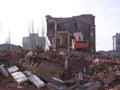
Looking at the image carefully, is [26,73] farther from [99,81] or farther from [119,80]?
[119,80]

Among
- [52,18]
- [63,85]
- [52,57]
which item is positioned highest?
[52,18]

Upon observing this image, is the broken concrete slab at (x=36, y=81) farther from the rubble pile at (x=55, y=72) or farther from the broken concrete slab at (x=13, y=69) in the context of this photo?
the broken concrete slab at (x=13, y=69)

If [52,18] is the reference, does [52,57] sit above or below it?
below

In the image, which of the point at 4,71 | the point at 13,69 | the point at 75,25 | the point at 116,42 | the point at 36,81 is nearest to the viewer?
the point at 36,81

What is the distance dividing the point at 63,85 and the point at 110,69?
3.68 m

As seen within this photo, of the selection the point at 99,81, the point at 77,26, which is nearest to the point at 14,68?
the point at 99,81

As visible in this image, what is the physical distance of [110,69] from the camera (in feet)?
59.9

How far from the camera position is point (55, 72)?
17.4 metres

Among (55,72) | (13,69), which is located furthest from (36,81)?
(13,69)

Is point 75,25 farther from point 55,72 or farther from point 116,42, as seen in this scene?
point 55,72

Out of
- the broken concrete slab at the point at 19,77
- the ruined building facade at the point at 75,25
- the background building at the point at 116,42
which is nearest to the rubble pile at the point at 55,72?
the broken concrete slab at the point at 19,77

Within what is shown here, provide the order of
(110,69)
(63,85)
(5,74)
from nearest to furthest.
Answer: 1. (63,85)
2. (5,74)
3. (110,69)

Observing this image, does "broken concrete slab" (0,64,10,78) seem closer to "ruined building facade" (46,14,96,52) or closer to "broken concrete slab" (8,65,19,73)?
"broken concrete slab" (8,65,19,73)

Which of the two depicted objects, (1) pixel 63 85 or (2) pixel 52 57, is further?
(2) pixel 52 57
